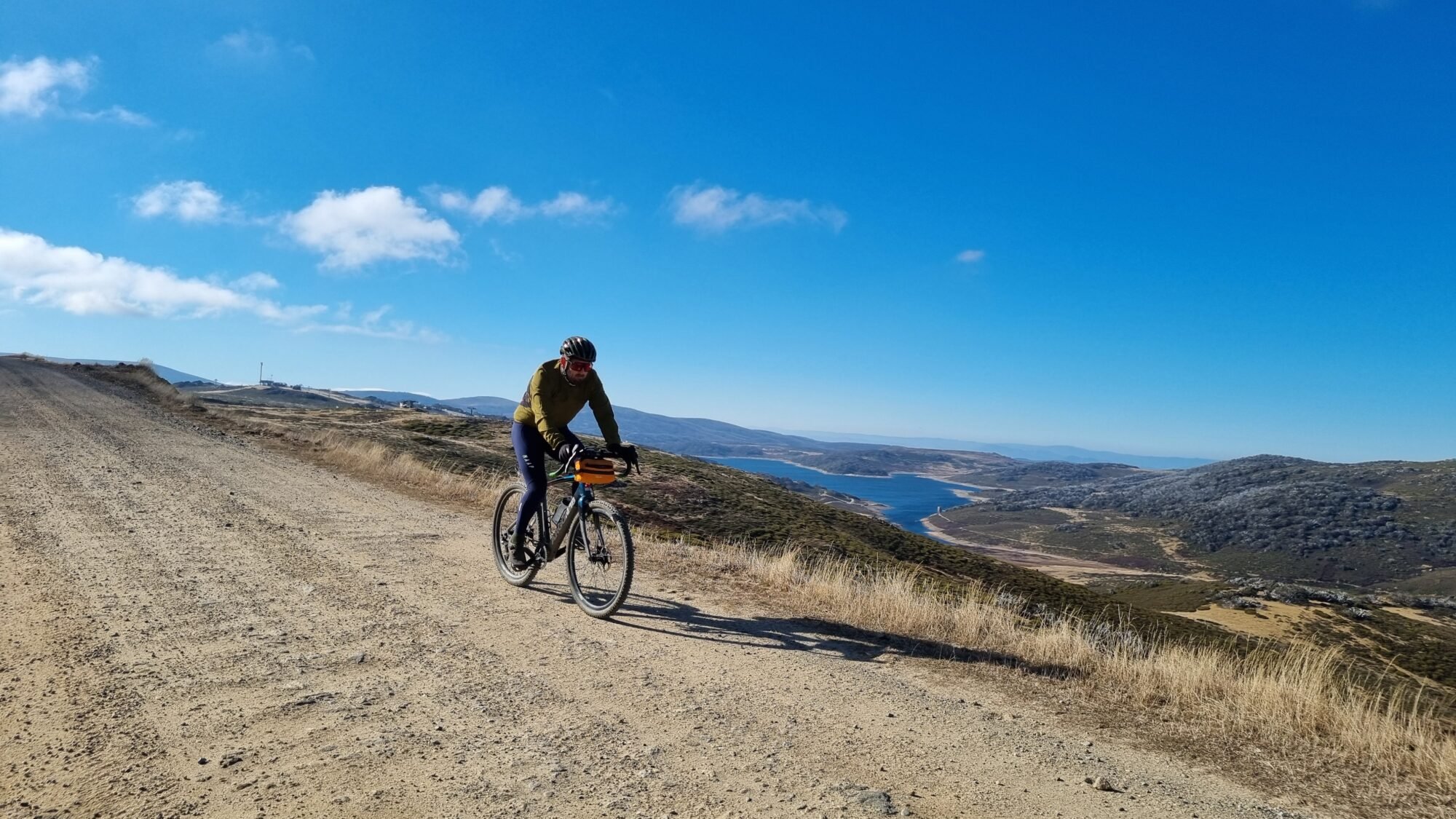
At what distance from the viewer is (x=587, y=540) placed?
6.72 m

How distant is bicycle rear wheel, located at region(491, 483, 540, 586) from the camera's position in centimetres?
723

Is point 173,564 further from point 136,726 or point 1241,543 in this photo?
point 1241,543

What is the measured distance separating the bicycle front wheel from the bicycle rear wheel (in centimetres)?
59

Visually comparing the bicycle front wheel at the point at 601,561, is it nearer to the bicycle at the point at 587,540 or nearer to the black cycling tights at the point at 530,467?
the bicycle at the point at 587,540

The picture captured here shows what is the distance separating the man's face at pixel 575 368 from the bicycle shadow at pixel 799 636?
2241mm

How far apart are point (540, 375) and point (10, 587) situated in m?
4.69

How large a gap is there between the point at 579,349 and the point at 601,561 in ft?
6.72

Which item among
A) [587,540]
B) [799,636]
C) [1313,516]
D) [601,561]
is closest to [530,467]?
[587,540]

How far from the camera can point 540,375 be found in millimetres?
6742

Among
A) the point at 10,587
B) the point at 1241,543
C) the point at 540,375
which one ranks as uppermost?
the point at 540,375

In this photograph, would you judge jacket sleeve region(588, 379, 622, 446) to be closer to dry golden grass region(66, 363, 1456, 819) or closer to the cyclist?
the cyclist

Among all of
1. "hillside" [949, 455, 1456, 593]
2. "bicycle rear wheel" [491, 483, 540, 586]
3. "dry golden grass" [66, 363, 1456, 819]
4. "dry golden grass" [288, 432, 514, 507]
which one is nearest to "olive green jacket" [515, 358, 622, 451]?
"bicycle rear wheel" [491, 483, 540, 586]

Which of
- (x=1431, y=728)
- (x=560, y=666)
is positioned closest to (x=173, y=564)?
(x=560, y=666)

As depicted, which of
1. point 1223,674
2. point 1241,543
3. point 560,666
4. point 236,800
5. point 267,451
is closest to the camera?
point 236,800
